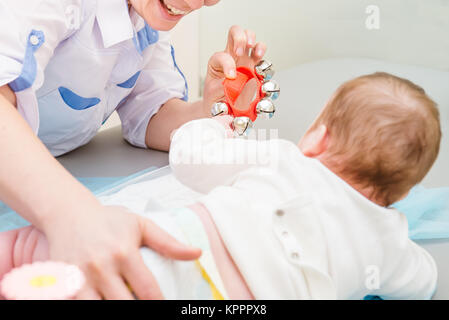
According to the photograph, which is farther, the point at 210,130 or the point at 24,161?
the point at 210,130

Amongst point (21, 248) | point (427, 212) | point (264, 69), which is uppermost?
point (264, 69)

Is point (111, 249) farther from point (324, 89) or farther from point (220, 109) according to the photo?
point (324, 89)

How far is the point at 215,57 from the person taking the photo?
0.88 metres

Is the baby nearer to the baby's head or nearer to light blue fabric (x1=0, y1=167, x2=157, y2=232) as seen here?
the baby's head

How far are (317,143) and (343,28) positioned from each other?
3.12 ft

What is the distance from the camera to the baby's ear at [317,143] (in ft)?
1.96

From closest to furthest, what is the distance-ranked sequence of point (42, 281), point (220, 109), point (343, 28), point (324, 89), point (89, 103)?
point (42, 281)
point (220, 109)
point (89, 103)
point (324, 89)
point (343, 28)

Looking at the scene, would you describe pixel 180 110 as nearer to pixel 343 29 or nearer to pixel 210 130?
pixel 210 130

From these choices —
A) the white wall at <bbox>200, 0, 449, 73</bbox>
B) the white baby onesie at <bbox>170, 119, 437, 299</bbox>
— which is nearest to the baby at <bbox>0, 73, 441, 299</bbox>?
the white baby onesie at <bbox>170, 119, 437, 299</bbox>

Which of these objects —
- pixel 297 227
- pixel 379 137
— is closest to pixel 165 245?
pixel 297 227

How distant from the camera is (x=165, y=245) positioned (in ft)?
1.53

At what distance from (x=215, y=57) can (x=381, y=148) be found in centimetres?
41
